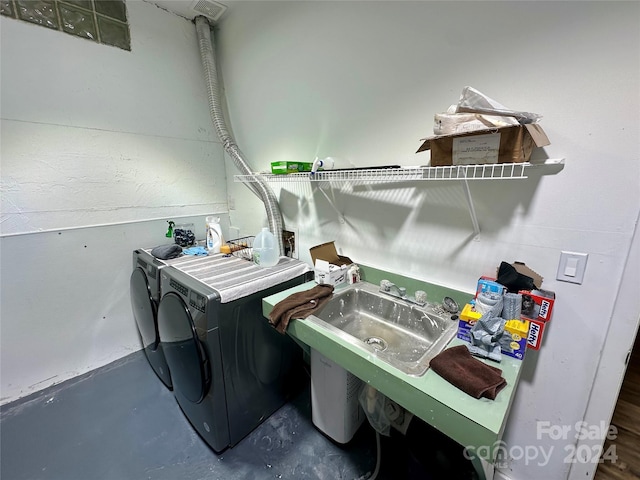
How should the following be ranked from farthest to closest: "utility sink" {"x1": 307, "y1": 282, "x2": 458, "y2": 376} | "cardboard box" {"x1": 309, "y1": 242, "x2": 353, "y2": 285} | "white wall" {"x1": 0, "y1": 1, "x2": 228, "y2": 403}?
"white wall" {"x1": 0, "y1": 1, "x2": 228, "y2": 403}, "cardboard box" {"x1": 309, "y1": 242, "x2": 353, "y2": 285}, "utility sink" {"x1": 307, "y1": 282, "x2": 458, "y2": 376}

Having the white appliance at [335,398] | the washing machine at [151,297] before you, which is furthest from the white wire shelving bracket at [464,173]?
the washing machine at [151,297]

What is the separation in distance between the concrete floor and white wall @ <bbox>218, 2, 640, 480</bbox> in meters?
0.61

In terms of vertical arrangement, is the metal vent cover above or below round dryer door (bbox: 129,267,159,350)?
above

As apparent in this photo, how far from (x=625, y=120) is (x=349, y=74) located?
1234 millimetres

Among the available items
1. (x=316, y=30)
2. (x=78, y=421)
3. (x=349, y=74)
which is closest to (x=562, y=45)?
(x=349, y=74)

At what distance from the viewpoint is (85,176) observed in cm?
193

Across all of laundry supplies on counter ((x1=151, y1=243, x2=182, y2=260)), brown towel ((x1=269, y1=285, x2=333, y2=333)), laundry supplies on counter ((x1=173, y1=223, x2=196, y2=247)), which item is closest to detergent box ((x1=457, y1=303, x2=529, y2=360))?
brown towel ((x1=269, y1=285, x2=333, y2=333))

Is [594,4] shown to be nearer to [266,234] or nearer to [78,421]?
[266,234]

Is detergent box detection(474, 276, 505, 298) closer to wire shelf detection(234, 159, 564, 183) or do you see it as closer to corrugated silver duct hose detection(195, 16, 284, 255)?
wire shelf detection(234, 159, 564, 183)

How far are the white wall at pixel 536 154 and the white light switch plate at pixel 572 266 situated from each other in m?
0.02

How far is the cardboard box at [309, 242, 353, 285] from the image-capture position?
1.52 metres

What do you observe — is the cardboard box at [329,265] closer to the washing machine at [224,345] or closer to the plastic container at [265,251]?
the washing machine at [224,345]

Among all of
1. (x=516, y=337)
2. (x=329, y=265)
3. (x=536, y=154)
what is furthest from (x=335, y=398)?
(x=536, y=154)

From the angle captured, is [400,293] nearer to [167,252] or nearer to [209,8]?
[167,252]
